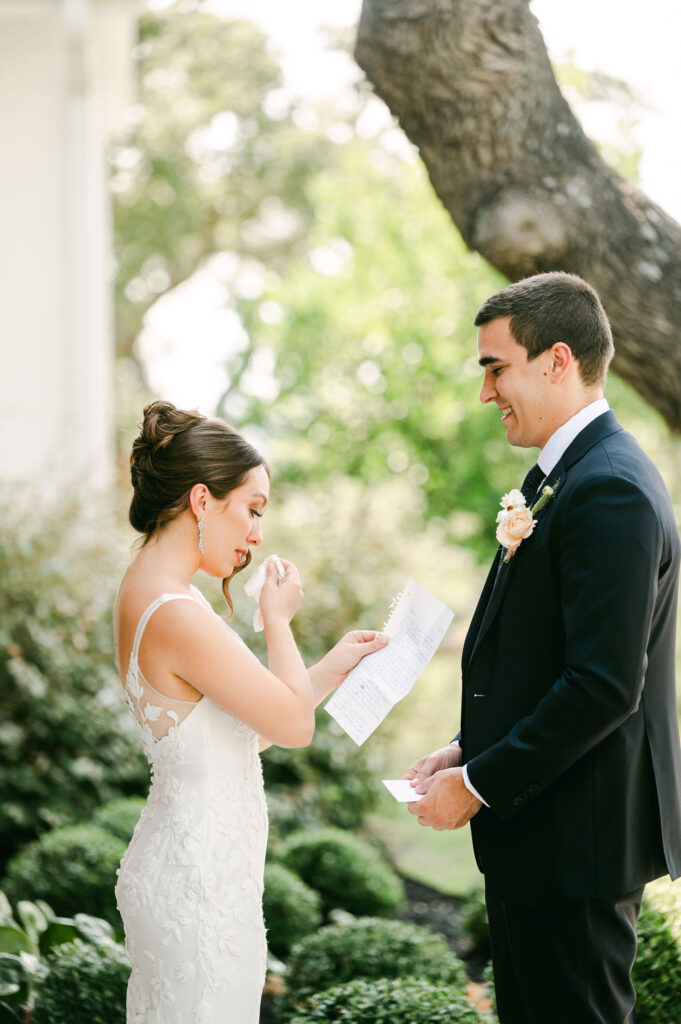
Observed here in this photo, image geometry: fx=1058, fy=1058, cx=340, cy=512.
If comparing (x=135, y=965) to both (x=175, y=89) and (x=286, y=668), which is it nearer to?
(x=286, y=668)

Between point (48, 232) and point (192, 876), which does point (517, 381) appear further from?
point (48, 232)

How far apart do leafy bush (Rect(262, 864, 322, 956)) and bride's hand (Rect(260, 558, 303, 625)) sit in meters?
2.46

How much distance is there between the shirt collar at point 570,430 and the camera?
2539 mm

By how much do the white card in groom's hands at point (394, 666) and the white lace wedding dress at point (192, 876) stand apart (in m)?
0.27

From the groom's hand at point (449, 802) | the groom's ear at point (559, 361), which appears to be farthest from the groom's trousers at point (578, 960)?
the groom's ear at point (559, 361)

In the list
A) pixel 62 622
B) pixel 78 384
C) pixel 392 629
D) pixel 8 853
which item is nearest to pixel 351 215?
pixel 78 384

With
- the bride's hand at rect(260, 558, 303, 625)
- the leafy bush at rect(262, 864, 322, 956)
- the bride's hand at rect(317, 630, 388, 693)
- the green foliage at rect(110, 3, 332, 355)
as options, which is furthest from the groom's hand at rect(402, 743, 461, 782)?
the green foliage at rect(110, 3, 332, 355)

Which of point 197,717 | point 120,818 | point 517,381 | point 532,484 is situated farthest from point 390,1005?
point 120,818

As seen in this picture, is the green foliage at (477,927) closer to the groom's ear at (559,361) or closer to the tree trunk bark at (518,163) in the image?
the tree trunk bark at (518,163)

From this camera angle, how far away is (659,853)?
2.40 m

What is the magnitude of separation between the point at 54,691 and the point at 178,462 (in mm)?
3860

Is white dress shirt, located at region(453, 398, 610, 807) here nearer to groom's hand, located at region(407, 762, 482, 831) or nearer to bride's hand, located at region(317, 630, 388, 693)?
bride's hand, located at region(317, 630, 388, 693)

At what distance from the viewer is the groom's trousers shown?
2.32 m

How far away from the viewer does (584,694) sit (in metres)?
2.21
